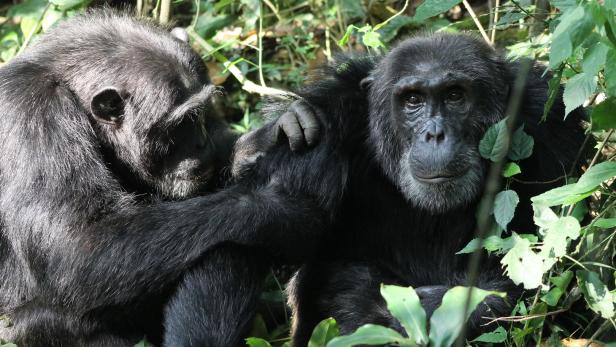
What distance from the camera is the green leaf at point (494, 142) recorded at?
6.06 metres

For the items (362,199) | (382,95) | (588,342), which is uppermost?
(382,95)

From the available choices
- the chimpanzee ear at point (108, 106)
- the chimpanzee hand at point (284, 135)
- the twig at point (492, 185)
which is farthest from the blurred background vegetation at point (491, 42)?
the chimpanzee ear at point (108, 106)

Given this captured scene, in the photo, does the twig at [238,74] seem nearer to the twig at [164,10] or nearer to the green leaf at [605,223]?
the twig at [164,10]

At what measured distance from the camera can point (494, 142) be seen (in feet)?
20.2

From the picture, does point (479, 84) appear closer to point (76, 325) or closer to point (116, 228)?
point (116, 228)

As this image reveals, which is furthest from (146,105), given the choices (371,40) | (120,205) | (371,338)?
(371,338)

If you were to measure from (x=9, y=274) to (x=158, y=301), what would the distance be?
1.32 metres

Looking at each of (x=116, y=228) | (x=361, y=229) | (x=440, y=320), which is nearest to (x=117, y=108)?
(x=116, y=228)

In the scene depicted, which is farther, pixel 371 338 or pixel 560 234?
pixel 560 234

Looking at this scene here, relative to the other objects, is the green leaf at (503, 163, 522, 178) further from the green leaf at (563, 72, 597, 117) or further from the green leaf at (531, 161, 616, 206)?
the green leaf at (563, 72, 597, 117)

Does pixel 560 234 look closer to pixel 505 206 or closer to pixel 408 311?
pixel 505 206

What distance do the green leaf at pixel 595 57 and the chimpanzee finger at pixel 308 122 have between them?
2371 mm

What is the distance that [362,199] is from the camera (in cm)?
694

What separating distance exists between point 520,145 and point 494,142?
0.24 meters
